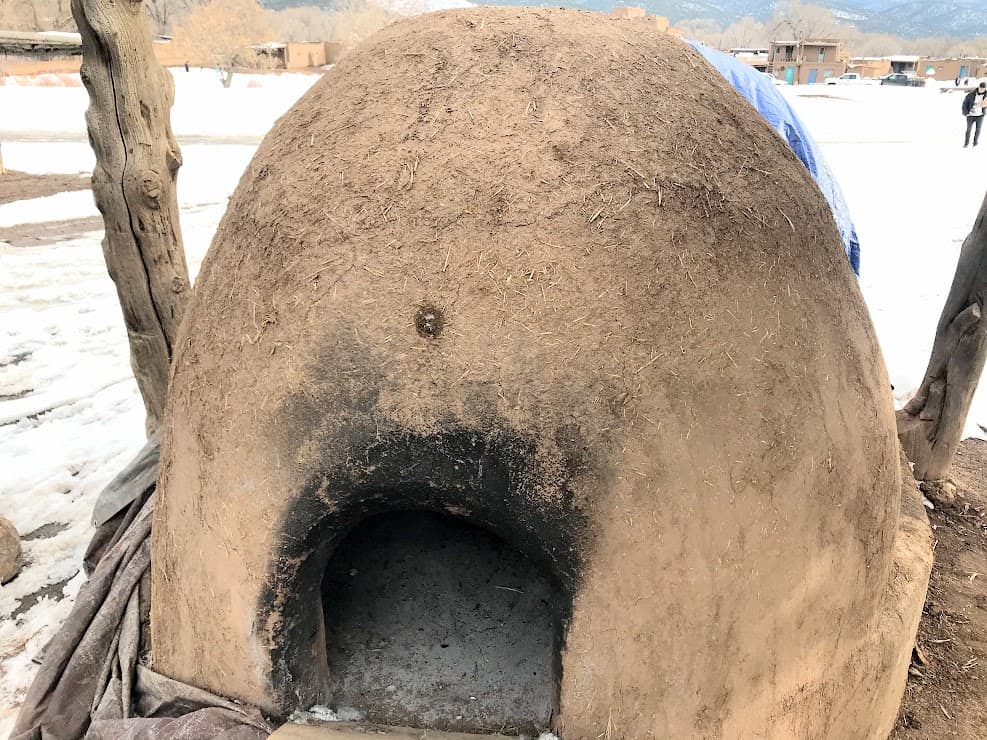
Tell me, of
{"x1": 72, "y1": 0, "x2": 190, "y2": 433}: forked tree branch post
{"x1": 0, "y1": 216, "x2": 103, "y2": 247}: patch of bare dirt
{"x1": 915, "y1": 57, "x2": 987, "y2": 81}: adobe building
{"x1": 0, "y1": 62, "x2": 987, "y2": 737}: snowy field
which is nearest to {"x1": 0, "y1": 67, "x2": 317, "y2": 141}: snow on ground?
{"x1": 0, "y1": 62, "x2": 987, "y2": 737}: snowy field

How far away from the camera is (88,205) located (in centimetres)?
1123

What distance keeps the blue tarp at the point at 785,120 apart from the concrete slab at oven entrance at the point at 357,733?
2900mm

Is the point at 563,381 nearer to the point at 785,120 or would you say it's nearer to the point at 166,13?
the point at 785,120

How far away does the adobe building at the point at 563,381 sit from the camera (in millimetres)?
1691

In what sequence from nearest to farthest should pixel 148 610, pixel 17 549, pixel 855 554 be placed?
pixel 855 554 < pixel 148 610 < pixel 17 549

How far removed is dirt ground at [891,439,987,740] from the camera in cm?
266

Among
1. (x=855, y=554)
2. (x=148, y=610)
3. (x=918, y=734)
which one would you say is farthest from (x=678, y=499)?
(x=148, y=610)

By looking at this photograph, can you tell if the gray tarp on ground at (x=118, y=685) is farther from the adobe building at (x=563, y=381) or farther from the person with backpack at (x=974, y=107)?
the person with backpack at (x=974, y=107)

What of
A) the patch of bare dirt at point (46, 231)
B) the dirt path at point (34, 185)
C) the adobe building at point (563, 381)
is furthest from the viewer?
the dirt path at point (34, 185)

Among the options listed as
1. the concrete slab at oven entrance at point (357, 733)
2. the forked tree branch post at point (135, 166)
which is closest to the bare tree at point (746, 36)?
the forked tree branch post at point (135, 166)

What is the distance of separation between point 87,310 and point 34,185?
7024 millimetres

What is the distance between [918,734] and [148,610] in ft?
8.97

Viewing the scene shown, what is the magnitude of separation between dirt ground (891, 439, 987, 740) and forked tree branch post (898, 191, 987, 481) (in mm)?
317

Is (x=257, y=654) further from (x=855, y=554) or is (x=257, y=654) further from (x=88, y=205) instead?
(x=88, y=205)
